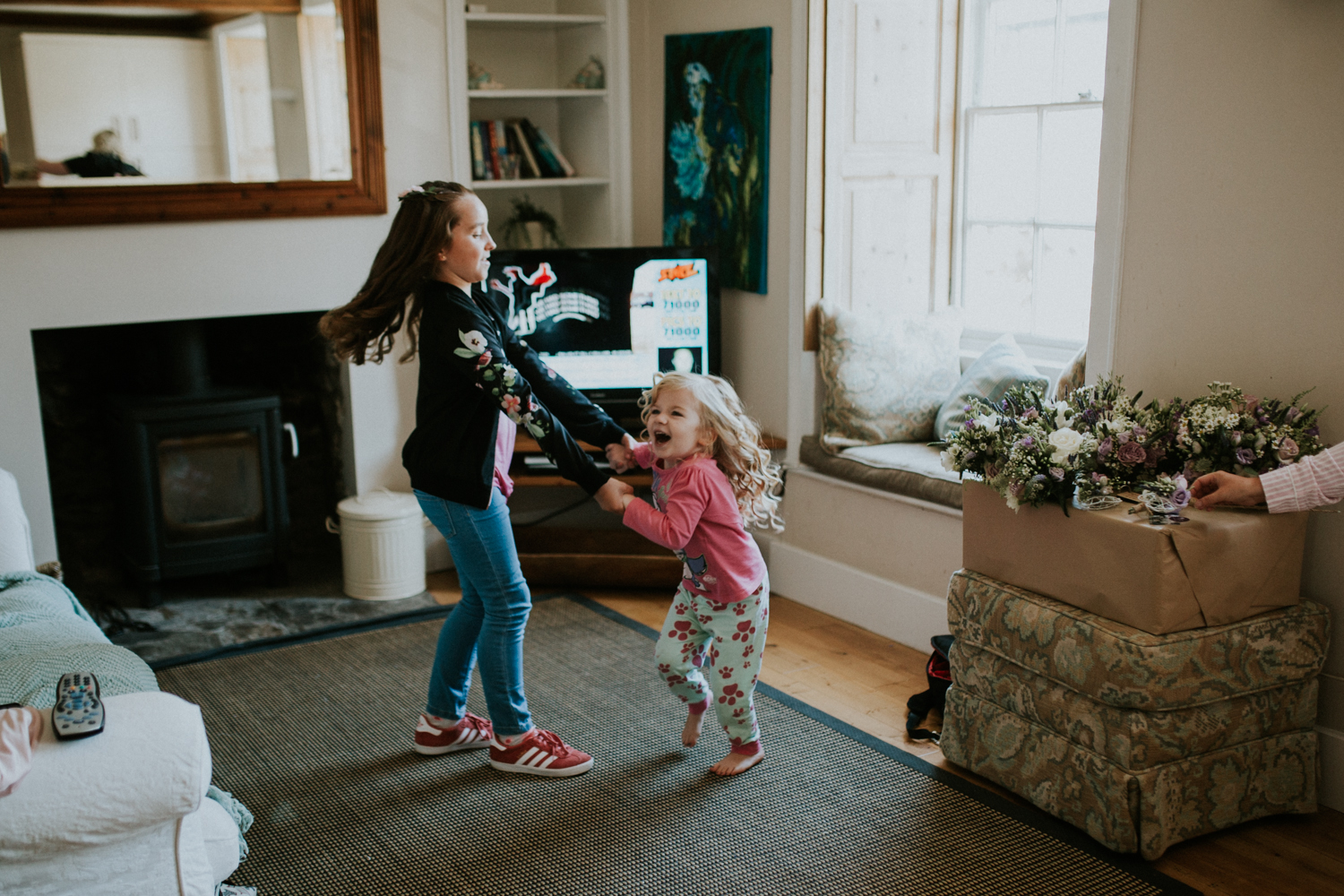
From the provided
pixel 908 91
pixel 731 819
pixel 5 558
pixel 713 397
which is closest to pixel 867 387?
pixel 908 91

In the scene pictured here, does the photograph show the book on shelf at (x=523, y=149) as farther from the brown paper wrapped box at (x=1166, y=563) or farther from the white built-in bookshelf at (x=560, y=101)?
the brown paper wrapped box at (x=1166, y=563)

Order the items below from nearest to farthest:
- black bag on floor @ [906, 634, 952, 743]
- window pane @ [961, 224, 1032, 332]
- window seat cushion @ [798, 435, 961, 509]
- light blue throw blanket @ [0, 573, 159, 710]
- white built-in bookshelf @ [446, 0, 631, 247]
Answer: light blue throw blanket @ [0, 573, 159, 710]
black bag on floor @ [906, 634, 952, 743]
window seat cushion @ [798, 435, 961, 509]
window pane @ [961, 224, 1032, 332]
white built-in bookshelf @ [446, 0, 631, 247]

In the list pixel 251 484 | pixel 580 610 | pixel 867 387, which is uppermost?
pixel 867 387

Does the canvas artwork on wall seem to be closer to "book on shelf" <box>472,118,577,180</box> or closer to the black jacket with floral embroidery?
"book on shelf" <box>472,118,577,180</box>

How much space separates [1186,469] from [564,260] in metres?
2.31

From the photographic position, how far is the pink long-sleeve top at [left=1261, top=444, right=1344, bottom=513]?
7.50ft

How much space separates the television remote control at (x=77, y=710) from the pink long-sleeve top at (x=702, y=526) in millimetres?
1055

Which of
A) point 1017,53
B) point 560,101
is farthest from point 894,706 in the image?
point 560,101

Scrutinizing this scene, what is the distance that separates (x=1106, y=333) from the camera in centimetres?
291

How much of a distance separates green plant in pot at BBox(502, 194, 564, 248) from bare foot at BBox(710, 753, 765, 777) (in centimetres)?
243

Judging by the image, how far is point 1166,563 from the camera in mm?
2266

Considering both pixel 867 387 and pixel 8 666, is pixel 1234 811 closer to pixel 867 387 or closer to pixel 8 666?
pixel 867 387

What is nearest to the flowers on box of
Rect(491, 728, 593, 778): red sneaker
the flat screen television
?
Rect(491, 728, 593, 778): red sneaker

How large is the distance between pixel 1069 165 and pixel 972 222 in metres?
0.42
